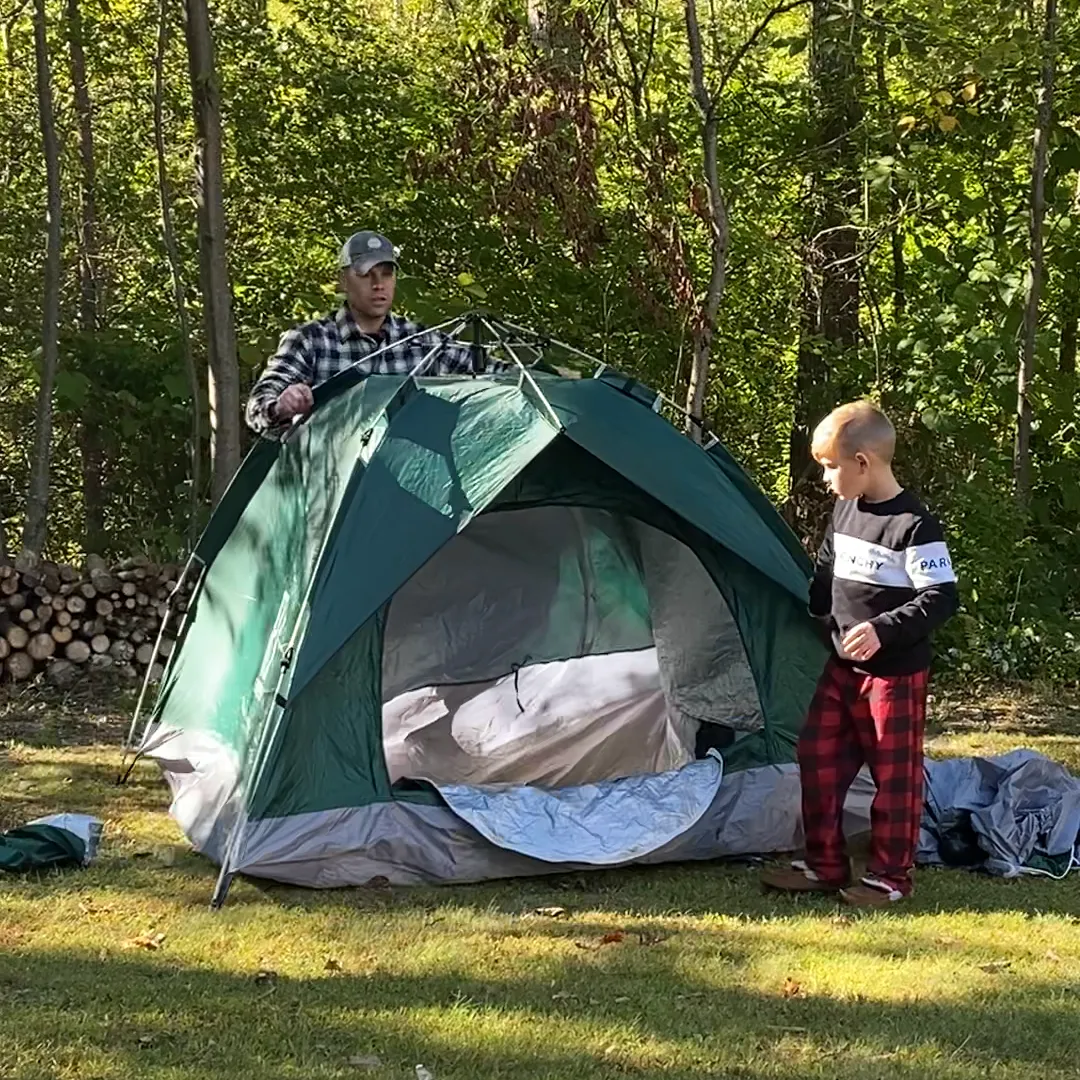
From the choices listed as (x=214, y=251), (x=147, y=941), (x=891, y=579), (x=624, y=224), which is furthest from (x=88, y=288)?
(x=891, y=579)

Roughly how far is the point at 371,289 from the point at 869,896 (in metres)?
2.53

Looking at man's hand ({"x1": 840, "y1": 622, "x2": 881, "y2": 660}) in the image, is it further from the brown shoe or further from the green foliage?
the green foliage

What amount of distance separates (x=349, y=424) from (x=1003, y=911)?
2.36 meters

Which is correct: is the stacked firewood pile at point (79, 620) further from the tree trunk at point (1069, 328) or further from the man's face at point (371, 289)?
the tree trunk at point (1069, 328)

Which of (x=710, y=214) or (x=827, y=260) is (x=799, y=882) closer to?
(x=710, y=214)

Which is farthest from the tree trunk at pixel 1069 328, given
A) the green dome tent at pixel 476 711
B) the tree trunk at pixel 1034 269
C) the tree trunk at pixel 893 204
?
the green dome tent at pixel 476 711

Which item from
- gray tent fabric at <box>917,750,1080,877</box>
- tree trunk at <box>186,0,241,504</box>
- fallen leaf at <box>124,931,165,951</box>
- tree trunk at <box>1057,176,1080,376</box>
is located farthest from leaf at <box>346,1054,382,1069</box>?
tree trunk at <box>1057,176,1080,376</box>

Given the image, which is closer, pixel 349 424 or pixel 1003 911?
pixel 1003 911

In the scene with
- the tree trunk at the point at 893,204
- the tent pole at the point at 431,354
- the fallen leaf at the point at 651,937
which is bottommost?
the fallen leaf at the point at 651,937

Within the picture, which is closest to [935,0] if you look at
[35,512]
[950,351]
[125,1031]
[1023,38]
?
[1023,38]

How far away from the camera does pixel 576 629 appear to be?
5621 mm

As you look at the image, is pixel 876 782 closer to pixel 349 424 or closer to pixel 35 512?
pixel 349 424

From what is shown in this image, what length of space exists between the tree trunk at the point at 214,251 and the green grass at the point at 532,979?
3003mm

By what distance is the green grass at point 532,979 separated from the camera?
2.86m
